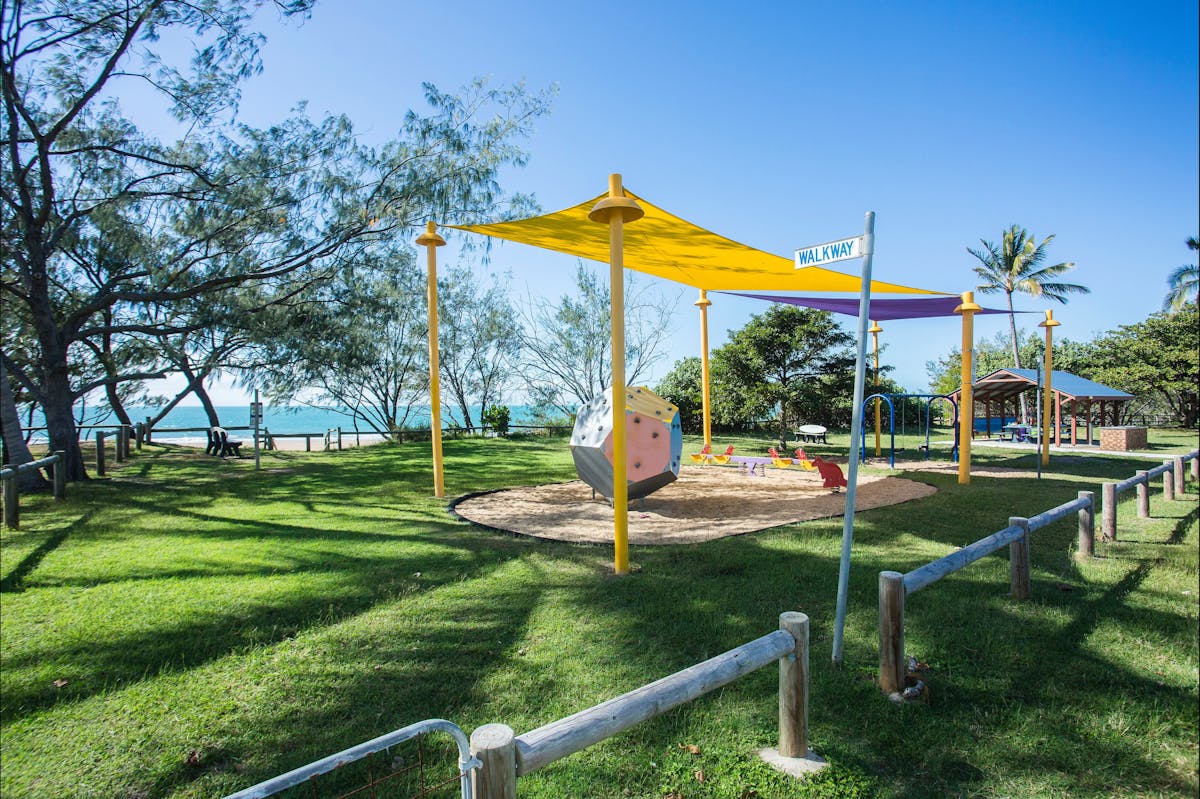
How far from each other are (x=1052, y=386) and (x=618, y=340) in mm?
18688

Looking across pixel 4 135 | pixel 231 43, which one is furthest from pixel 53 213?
pixel 231 43

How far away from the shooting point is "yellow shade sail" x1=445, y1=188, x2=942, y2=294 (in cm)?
702

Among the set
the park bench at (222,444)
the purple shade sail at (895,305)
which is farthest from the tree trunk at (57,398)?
the purple shade sail at (895,305)

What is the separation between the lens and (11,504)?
7.67 metres

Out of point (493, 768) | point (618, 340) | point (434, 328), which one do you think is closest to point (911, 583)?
point (493, 768)

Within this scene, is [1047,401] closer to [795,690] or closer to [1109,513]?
[1109,513]

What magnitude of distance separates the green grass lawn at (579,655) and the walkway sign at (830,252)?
2.42 metres

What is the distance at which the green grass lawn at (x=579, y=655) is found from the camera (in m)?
2.71

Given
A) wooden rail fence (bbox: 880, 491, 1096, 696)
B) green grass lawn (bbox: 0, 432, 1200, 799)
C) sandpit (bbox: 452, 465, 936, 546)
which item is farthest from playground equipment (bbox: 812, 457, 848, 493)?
wooden rail fence (bbox: 880, 491, 1096, 696)

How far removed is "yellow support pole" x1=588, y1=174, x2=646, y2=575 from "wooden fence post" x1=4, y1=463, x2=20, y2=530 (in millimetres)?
7795

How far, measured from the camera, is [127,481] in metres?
11.6

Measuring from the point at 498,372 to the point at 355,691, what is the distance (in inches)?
999

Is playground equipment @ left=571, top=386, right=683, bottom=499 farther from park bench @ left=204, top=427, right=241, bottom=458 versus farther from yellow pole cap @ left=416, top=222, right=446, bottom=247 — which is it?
park bench @ left=204, top=427, right=241, bottom=458

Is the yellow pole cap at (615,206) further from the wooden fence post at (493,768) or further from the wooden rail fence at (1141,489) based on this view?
the wooden rail fence at (1141,489)
